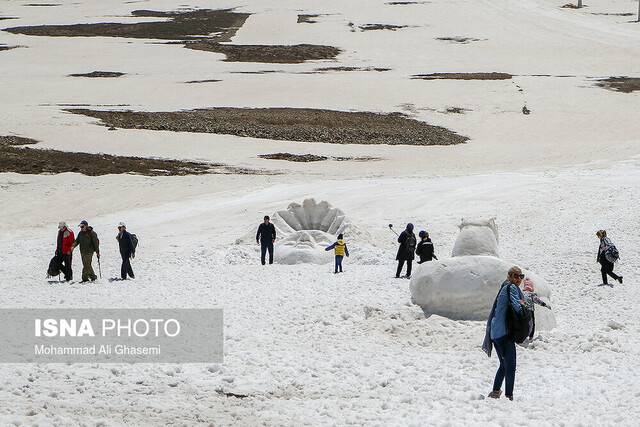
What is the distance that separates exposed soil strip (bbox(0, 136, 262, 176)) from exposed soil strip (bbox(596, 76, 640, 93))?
3199cm

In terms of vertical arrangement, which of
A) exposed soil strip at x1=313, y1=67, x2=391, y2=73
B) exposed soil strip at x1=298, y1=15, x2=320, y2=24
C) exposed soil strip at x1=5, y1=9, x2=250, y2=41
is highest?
exposed soil strip at x1=298, y1=15, x2=320, y2=24

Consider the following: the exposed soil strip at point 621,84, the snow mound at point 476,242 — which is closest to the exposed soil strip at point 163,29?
the exposed soil strip at point 621,84

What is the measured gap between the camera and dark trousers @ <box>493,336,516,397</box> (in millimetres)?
10805

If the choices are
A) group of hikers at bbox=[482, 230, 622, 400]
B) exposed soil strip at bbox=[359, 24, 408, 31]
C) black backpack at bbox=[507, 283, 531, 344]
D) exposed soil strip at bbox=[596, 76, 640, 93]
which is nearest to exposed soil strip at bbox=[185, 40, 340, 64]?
exposed soil strip at bbox=[359, 24, 408, 31]

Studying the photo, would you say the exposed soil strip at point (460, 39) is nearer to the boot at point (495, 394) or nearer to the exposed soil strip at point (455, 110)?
the exposed soil strip at point (455, 110)

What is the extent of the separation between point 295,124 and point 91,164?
12.7 m

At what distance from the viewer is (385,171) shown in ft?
129

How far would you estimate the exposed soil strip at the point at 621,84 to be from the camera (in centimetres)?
6056

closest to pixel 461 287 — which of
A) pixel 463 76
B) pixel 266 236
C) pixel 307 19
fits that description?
pixel 266 236

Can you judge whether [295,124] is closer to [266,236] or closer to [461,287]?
[266,236]

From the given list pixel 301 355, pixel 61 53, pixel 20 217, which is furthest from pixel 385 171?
pixel 61 53

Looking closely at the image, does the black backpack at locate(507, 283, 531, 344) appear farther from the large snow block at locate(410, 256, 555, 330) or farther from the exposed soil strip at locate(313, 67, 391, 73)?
the exposed soil strip at locate(313, 67, 391, 73)

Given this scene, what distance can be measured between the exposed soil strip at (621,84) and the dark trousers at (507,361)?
5277cm

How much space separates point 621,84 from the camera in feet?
205
